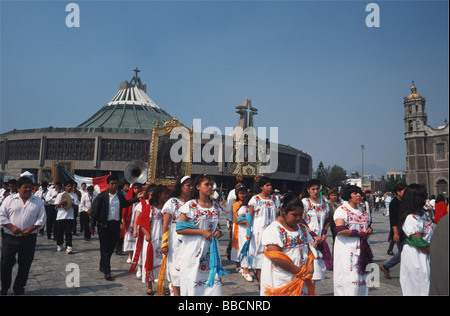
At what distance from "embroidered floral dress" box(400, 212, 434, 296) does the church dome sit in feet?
152

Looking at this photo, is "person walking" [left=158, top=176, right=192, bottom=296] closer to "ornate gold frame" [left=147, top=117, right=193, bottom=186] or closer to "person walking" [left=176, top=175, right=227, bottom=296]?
"person walking" [left=176, top=175, right=227, bottom=296]

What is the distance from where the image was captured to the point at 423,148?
63.4m

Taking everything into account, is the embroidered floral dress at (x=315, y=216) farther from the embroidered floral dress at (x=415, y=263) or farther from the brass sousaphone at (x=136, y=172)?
the brass sousaphone at (x=136, y=172)

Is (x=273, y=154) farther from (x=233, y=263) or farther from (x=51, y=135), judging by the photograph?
(x=233, y=263)

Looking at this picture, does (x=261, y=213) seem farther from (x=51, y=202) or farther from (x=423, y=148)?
(x=423, y=148)

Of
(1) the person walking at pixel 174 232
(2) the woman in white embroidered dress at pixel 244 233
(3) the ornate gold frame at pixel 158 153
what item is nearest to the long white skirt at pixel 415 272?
(2) the woman in white embroidered dress at pixel 244 233

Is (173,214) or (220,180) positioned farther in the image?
(220,180)

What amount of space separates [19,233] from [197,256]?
327 centimetres

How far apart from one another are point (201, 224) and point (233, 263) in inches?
182

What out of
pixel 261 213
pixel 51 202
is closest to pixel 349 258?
pixel 261 213

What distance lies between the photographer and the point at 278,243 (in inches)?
139
